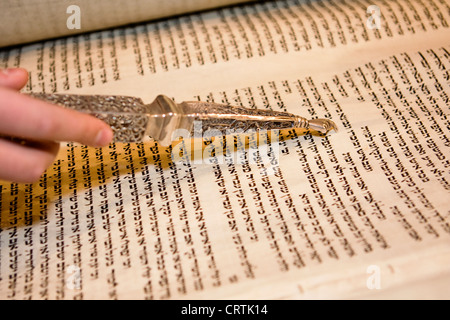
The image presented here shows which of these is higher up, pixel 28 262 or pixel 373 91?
pixel 373 91

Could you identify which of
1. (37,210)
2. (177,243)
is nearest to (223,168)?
(177,243)

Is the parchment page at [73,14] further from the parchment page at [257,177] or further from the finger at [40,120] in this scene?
the finger at [40,120]

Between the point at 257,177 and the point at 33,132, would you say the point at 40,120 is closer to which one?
the point at 33,132

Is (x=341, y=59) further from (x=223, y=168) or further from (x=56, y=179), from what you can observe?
(x=56, y=179)

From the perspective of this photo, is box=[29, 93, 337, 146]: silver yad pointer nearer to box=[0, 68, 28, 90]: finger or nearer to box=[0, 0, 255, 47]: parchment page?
box=[0, 68, 28, 90]: finger

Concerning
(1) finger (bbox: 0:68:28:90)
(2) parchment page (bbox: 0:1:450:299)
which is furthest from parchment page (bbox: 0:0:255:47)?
(1) finger (bbox: 0:68:28:90)

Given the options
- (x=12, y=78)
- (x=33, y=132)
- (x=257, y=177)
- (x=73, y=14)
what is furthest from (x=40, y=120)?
(x=73, y=14)

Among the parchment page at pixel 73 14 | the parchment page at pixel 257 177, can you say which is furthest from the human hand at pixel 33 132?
the parchment page at pixel 73 14
